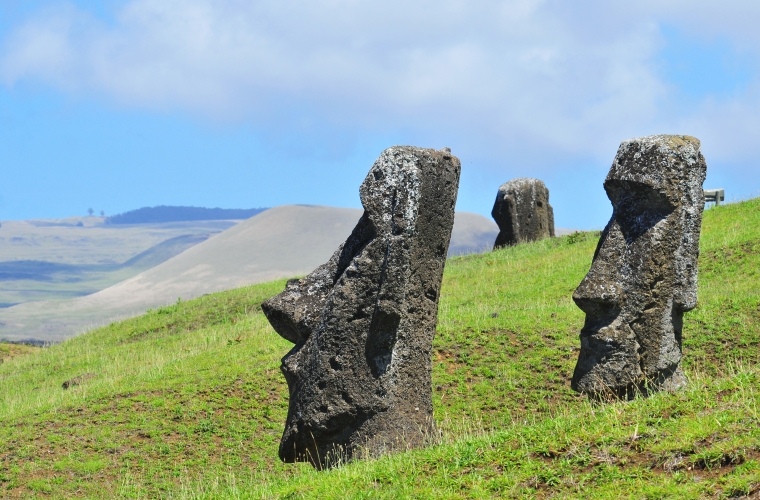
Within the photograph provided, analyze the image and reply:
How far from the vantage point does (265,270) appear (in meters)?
139

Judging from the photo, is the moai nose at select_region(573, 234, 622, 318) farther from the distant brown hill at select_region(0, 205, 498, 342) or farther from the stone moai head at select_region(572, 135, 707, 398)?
the distant brown hill at select_region(0, 205, 498, 342)

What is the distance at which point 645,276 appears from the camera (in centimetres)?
1319

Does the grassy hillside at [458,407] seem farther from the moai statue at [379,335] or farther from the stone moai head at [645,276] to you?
the stone moai head at [645,276]

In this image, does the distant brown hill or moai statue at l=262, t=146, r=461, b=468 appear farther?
the distant brown hill

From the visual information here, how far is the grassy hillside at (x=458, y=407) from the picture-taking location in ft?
30.9

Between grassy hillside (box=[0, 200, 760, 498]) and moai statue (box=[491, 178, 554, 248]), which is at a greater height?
moai statue (box=[491, 178, 554, 248])

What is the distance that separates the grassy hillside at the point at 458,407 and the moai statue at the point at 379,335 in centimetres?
65

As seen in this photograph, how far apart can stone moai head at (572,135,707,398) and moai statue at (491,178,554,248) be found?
81.8 ft

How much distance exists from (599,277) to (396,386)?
3.27m

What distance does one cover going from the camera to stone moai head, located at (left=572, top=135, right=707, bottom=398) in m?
13.1

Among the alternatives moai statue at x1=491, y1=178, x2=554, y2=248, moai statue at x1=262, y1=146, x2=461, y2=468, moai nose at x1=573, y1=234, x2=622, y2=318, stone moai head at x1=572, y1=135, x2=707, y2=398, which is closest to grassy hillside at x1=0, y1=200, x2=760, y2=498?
moai statue at x1=262, y1=146, x2=461, y2=468

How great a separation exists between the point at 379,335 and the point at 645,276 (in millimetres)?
3789

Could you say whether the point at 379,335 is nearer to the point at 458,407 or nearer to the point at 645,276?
the point at 645,276

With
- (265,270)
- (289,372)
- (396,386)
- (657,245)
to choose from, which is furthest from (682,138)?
(265,270)
